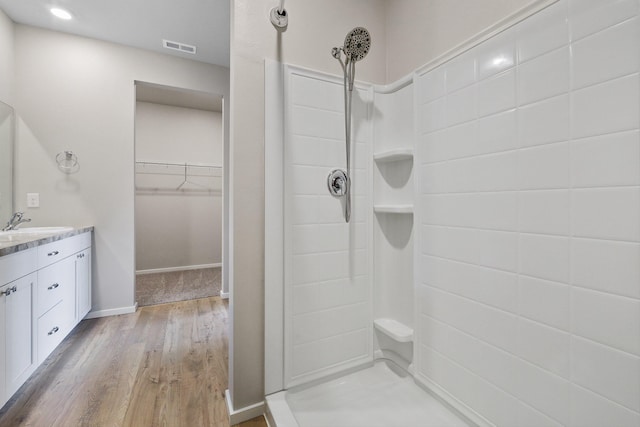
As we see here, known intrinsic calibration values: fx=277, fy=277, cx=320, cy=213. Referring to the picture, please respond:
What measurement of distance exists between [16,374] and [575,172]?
Result: 262 centimetres

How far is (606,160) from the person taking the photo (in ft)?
2.74

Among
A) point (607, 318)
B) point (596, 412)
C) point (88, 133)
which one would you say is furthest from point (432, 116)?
point (88, 133)

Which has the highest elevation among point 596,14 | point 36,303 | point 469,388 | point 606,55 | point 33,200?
point 596,14

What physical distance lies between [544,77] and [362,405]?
159 cm

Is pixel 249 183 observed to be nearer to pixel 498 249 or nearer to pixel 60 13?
pixel 498 249

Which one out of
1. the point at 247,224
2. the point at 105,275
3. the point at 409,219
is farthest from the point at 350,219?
the point at 105,275

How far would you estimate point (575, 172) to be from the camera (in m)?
0.90

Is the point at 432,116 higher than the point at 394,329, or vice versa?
the point at 432,116

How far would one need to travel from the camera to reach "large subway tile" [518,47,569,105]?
923 millimetres

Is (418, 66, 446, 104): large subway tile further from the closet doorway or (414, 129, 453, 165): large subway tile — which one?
the closet doorway

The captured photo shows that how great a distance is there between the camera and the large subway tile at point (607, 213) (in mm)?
790

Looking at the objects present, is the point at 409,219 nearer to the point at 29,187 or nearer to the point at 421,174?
the point at 421,174

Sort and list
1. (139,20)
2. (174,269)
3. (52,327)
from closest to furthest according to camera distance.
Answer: (52,327), (139,20), (174,269)

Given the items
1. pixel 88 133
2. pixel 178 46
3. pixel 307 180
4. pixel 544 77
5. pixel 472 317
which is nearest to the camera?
pixel 544 77
